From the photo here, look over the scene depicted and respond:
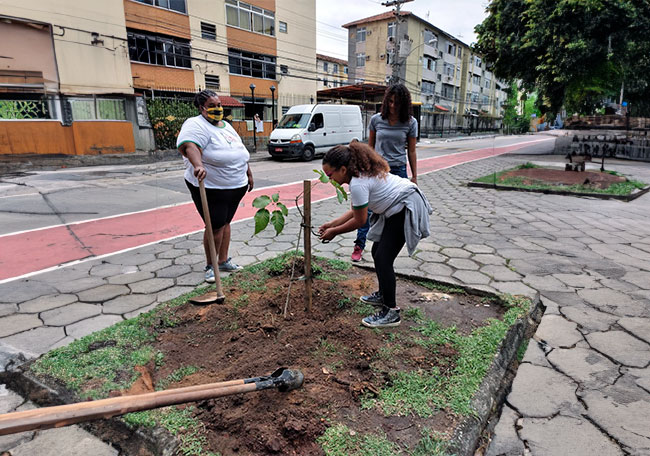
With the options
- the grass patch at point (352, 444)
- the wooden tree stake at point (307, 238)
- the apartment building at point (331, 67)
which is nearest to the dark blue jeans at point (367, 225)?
the wooden tree stake at point (307, 238)

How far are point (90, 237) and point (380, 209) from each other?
4351 millimetres

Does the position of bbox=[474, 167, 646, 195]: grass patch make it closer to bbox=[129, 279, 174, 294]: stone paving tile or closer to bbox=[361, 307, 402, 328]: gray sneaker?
bbox=[361, 307, 402, 328]: gray sneaker

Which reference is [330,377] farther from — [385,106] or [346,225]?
[385,106]

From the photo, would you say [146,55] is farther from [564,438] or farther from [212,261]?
[564,438]

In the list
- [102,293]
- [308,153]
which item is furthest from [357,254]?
[308,153]

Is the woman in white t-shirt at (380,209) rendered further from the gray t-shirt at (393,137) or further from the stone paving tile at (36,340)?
the stone paving tile at (36,340)

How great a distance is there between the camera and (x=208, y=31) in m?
20.9

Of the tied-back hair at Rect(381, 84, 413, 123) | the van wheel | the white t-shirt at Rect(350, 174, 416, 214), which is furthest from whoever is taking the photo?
the van wheel

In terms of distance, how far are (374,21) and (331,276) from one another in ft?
138

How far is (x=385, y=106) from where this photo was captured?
12.9ft

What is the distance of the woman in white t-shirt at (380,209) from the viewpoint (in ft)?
8.30

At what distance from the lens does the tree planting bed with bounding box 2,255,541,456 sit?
1.80 m

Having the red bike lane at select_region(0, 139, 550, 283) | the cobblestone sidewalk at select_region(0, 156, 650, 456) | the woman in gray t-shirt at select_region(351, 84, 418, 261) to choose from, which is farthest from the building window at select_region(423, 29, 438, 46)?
the woman in gray t-shirt at select_region(351, 84, 418, 261)

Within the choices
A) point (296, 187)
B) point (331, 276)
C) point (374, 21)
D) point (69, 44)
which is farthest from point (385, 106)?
point (374, 21)
